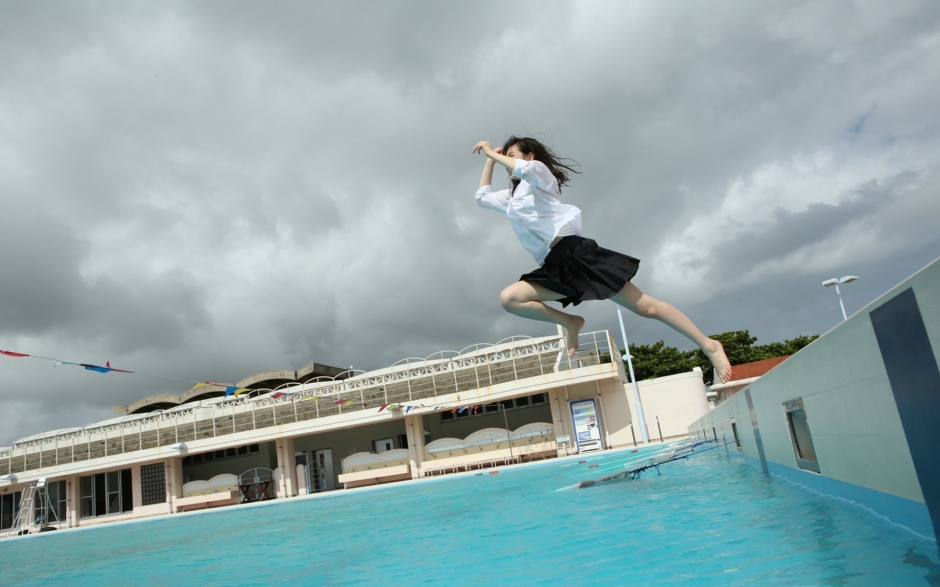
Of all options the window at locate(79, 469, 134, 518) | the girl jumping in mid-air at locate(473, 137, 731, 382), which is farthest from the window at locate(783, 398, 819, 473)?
the window at locate(79, 469, 134, 518)

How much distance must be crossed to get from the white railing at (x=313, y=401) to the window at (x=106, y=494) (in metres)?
2.34

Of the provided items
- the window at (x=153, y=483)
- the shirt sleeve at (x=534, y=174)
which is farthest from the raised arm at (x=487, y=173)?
the window at (x=153, y=483)

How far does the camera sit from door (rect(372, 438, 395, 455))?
32.1m

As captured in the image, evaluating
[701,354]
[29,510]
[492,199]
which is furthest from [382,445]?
[492,199]

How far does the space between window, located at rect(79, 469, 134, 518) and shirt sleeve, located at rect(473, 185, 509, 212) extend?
124 feet

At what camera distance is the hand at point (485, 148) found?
335 centimetres

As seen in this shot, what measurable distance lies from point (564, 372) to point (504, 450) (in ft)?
13.6

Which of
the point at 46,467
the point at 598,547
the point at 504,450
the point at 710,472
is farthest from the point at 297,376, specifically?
the point at 598,547

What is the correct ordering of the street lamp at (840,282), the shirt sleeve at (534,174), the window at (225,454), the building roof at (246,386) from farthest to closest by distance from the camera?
the building roof at (246,386)
the window at (225,454)
the street lamp at (840,282)
the shirt sleeve at (534,174)

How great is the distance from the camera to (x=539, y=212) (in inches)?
127

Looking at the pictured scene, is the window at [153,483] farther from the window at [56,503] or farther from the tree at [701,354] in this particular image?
the tree at [701,354]

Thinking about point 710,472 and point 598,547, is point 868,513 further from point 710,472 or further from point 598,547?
point 710,472

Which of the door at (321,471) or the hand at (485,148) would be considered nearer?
the hand at (485,148)

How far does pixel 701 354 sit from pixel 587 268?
139 feet
